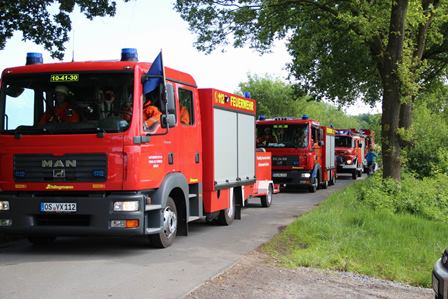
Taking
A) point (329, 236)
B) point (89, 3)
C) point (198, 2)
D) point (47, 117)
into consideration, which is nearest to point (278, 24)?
point (198, 2)

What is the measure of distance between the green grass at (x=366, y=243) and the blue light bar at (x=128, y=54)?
366 centimetres

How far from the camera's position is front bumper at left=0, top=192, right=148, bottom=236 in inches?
325

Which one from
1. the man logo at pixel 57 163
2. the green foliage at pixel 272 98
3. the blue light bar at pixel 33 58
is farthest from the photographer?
the green foliage at pixel 272 98

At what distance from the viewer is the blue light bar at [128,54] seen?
29.1ft

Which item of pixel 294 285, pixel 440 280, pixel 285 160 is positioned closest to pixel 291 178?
pixel 285 160

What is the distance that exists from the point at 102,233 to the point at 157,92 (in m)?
2.23

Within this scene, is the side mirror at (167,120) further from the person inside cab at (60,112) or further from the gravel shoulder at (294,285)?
the gravel shoulder at (294,285)

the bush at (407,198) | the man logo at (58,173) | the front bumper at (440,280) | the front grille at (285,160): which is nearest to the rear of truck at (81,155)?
the man logo at (58,173)

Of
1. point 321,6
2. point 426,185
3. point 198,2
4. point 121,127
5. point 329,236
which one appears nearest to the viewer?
point 121,127

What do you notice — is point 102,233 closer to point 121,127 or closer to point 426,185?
point 121,127

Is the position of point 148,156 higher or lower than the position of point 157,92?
lower

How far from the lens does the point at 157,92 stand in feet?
28.5

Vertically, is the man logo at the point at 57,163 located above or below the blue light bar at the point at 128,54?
below

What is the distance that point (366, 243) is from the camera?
9.27 m
